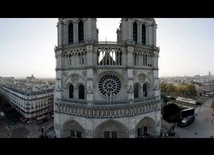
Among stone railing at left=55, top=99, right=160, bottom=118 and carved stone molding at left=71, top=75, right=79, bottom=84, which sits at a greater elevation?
carved stone molding at left=71, top=75, right=79, bottom=84

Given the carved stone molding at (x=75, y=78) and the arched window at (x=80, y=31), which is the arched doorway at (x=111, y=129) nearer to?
the carved stone molding at (x=75, y=78)

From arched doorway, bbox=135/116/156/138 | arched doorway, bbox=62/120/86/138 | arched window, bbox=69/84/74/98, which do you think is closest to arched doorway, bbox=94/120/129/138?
arched doorway, bbox=62/120/86/138

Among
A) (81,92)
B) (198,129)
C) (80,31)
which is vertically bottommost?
(198,129)

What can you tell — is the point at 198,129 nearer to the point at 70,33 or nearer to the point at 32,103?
the point at 70,33

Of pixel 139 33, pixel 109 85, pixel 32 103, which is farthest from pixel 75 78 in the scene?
pixel 32 103

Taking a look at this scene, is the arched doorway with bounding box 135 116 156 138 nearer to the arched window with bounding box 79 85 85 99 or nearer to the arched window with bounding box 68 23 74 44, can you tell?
the arched window with bounding box 79 85 85 99

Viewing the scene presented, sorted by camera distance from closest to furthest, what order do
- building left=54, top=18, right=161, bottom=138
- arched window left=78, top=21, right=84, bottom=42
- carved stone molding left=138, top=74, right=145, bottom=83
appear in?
building left=54, top=18, right=161, bottom=138
arched window left=78, top=21, right=84, bottom=42
carved stone molding left=138, top=74, right=145, bottom=83
